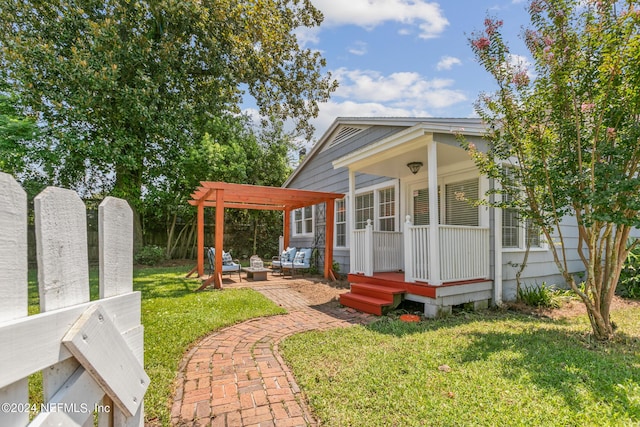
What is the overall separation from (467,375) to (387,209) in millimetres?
5835

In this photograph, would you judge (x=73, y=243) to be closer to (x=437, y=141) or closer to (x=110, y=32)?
(x=437, y=141)

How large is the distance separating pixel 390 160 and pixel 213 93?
777 cm

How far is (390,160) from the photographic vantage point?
267 inches

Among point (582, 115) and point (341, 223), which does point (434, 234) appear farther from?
point (341, 223)

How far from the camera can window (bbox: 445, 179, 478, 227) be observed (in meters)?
6.57

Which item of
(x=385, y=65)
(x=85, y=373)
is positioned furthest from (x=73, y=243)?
(x=385, y=65)

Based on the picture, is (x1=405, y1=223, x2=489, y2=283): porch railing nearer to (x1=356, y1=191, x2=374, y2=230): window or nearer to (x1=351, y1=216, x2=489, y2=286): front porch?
(x1=351, y1=216, x2=489, y2=286): front porch

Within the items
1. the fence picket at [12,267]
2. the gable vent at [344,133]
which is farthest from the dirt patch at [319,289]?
the fence picket at [12,267]

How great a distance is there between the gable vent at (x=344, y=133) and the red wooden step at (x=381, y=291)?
4.89 meters

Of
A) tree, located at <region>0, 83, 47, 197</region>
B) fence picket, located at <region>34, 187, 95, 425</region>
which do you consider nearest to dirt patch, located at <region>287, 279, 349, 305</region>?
fence picket, located at <region>34, 187, 95, 425</region>

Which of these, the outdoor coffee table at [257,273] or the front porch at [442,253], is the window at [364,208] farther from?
the outdoor coffee table at [257,273]

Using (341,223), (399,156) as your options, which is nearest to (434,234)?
(399,156)

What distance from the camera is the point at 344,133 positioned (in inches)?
404

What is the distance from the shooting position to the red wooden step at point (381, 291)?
5.69 m
